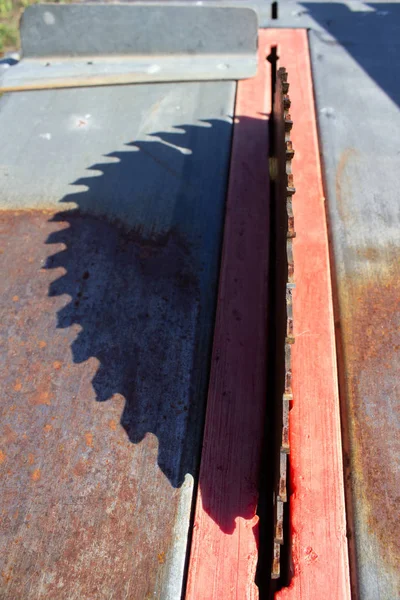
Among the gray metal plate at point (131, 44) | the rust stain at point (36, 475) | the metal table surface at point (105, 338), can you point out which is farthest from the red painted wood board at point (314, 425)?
the gray metal plate at point (131, 44)

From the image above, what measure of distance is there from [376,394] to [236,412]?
0.43 meters

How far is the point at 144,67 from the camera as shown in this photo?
9.05 ft

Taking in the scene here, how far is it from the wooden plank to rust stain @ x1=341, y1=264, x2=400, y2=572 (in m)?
0.28

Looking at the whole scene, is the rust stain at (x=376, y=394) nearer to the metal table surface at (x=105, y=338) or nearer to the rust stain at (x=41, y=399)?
the metal table surface at (x=105, y=338)

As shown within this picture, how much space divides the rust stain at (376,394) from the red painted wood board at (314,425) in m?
0.05

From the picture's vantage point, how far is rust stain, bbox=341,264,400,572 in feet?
4.15

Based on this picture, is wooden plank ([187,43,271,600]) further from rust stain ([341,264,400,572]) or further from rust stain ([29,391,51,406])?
rust stain ([29,391,51,406])

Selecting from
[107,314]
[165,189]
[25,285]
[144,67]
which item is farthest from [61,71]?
[107,314]

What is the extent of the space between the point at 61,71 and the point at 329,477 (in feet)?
8.52

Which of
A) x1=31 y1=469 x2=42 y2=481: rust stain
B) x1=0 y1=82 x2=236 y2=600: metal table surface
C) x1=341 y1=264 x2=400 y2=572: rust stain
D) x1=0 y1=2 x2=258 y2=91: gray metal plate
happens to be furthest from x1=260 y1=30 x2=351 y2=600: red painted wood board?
x1=0 y1=2 x2=258 y2=91: gray metal plate

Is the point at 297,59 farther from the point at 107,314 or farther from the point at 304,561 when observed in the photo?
the point at 304,561

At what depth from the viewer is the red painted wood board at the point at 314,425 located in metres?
1.20

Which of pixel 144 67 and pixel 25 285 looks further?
pixel 144 67

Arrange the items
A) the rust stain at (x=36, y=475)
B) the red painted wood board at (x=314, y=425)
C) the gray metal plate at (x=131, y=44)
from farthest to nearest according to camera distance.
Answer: the gray metal plate at (x=131, y=44) → the rust stain at (x=36, y=475) → the red painted wood board at (x=314, y=425)
